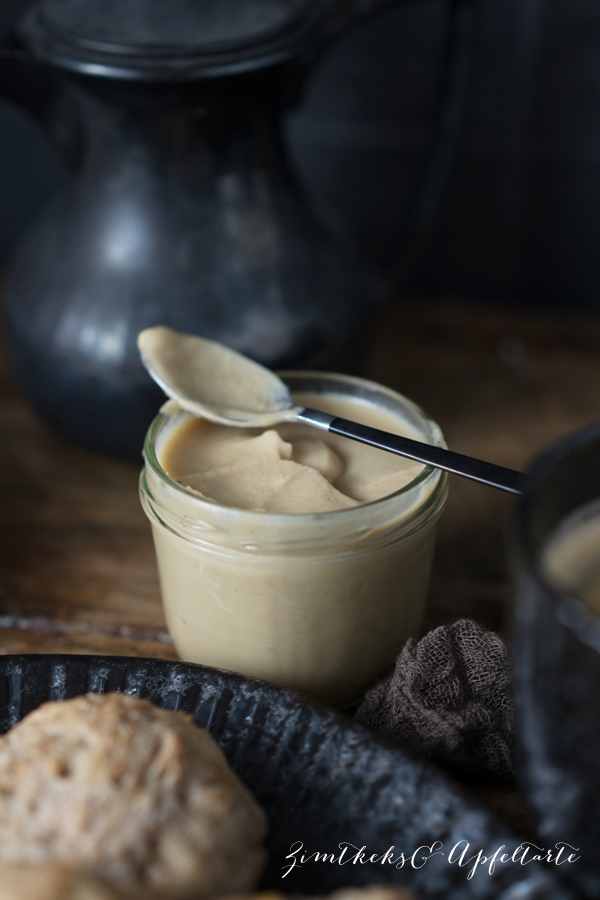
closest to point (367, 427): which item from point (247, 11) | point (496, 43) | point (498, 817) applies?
point (498, 817)

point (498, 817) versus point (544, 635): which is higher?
point (544, 635)

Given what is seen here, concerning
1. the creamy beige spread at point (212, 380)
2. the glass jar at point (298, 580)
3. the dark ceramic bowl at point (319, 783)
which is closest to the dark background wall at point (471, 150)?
the creamy beige spread at point (212, 380)

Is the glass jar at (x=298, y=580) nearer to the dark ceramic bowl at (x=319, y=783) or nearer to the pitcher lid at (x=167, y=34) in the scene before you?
the dark ceramic bowl at (x=319, y=783)

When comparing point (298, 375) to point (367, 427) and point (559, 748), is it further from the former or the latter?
point (559, 748)

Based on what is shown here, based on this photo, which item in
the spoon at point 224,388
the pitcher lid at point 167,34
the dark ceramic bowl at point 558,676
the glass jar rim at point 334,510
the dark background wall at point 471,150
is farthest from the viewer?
the dark background wall at point 471,150

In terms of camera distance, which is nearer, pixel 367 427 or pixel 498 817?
pixel 498 817

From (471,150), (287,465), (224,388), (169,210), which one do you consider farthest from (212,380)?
(471,150)
